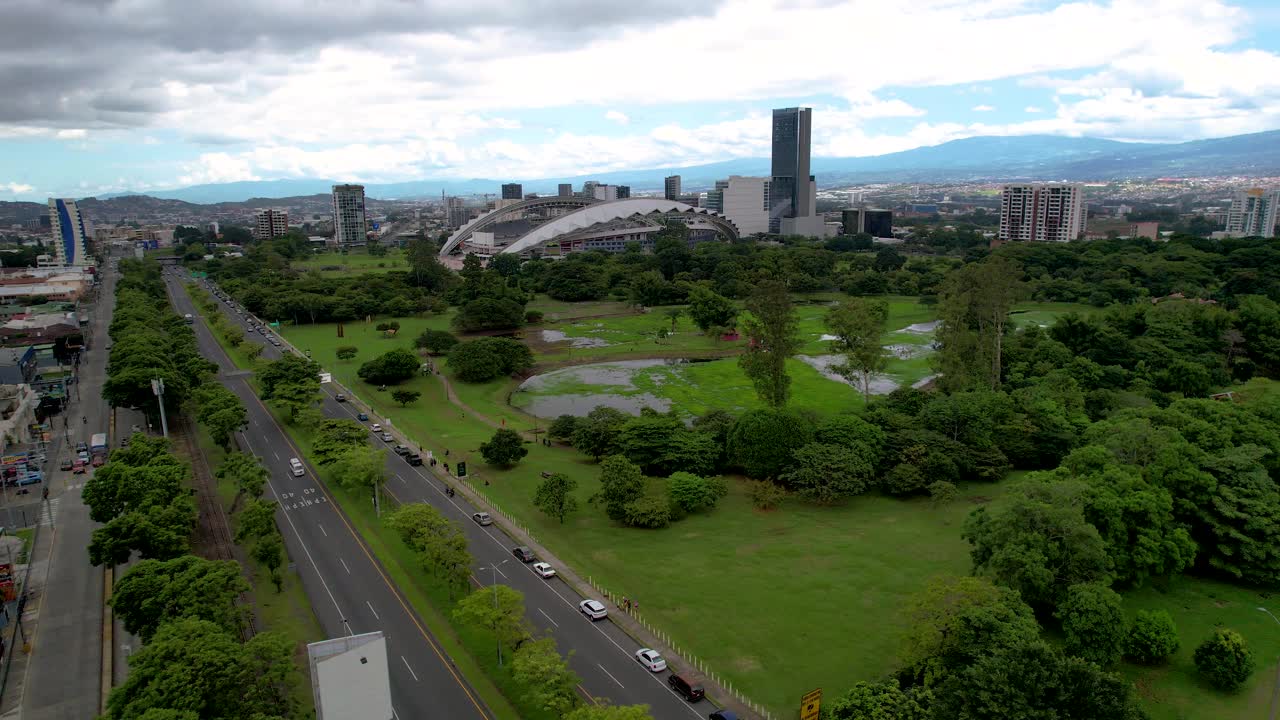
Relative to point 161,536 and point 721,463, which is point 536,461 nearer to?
point 721,463

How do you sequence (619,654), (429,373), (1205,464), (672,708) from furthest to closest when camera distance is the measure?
1. (429,373)
2. (1205,464)
3. (619,654)
4. (672,708)

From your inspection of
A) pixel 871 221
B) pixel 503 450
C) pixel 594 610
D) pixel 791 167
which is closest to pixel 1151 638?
pixel 594 610

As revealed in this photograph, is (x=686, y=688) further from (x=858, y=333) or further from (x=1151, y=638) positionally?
(x=858, y=333)

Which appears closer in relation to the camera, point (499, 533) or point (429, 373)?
point (499, 533)

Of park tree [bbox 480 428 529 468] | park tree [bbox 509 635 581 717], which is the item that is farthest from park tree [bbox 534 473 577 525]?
park tree [bbox 509 635 581 717]

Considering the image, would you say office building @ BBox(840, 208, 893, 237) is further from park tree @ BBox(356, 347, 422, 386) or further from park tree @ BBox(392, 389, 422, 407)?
park tree @ BBox(392, 389, 422, 407)

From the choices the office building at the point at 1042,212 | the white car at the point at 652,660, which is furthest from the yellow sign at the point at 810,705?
the office building at the point at 1042,212

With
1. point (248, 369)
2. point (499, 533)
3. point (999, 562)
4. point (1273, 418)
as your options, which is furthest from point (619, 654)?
point (248, 369)
